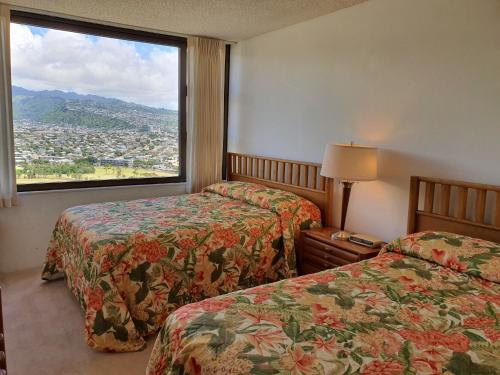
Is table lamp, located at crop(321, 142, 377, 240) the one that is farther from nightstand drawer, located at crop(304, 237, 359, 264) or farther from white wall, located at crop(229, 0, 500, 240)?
nightstand drawer, located at crop(304, 237, 359, 264)

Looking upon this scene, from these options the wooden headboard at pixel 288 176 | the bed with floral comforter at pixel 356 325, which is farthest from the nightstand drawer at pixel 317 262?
the bed with floral comforter at pixel 356 325

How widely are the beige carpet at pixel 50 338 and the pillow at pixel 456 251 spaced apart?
5.42ft

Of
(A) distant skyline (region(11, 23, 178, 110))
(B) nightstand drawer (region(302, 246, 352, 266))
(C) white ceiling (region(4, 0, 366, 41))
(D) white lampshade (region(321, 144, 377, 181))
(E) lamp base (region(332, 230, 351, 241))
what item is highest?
(C) white ceiling (region(4, 0, 366, 41))

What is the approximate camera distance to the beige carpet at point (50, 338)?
2160mm

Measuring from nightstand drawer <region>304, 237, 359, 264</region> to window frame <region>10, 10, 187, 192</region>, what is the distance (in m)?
1.97

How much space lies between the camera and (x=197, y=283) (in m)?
2.67

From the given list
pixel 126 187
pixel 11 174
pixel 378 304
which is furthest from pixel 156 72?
pixel 378 304

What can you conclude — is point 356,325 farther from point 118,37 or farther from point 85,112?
point 118,37

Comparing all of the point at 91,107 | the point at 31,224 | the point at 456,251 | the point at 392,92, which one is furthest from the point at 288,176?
the point at 31,224

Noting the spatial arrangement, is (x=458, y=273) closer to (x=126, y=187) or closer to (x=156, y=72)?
(x=126, y=187)

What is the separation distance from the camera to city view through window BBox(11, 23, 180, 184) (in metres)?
3.60

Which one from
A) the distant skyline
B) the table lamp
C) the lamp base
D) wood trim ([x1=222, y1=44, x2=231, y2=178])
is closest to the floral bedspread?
the lamp base

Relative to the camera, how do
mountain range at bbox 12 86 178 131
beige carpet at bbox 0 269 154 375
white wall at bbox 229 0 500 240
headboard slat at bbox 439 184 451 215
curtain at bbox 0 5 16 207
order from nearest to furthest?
beige carpet at bbox 0 269 154 375 < white wall at bbox 229 0 500 240 < headboard slat at bbox 439 184 451 215 < curtain at bbox 0 5 16 207 < mountain range at bbox 12 86 178 131

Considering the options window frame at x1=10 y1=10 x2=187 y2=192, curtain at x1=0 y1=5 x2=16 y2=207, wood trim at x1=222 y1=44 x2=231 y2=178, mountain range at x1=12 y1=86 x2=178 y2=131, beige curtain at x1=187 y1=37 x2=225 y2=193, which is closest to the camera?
curtain at x1=0 y1=5 x2=16 y2=207
